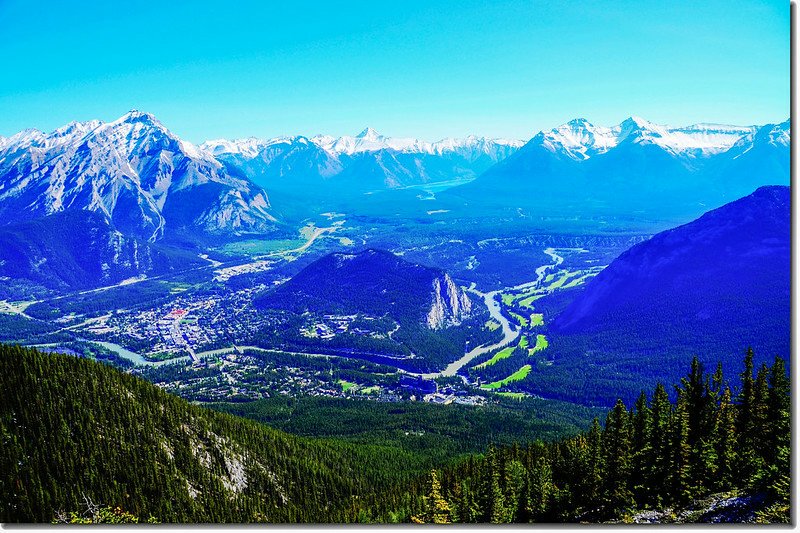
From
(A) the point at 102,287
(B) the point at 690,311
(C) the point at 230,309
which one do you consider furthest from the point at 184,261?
(B) the point at 690,311

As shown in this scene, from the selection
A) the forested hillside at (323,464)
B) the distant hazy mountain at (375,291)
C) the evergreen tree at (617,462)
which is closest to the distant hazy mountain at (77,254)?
the distant hazy mountain at (375,291)

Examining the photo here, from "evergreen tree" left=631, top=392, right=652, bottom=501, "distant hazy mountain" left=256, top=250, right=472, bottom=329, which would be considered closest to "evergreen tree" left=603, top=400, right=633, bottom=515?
"evergreen tree" left=631, top=392, right=652, bottom=501

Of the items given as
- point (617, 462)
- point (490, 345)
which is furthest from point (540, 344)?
point (617, 462)

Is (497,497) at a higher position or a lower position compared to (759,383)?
lower

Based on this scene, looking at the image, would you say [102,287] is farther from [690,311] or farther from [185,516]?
[185,516]

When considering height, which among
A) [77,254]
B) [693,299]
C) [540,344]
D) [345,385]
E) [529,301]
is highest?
[77,254]

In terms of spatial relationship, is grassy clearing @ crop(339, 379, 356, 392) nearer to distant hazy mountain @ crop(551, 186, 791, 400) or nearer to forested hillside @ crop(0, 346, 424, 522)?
distant hazy mountain @ crop(551, 186, 791, 400)

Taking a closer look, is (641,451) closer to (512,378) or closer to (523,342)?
(512,378)
